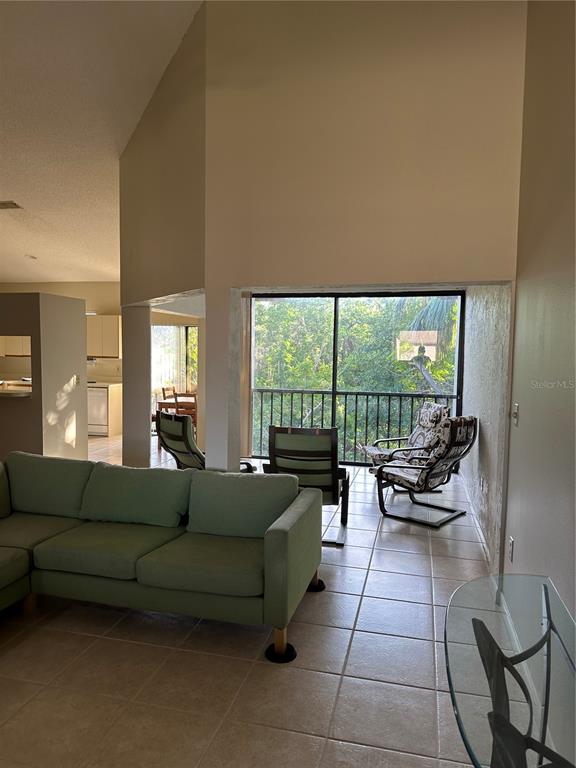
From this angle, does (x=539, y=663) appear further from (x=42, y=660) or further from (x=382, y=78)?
(x=382, y=78)

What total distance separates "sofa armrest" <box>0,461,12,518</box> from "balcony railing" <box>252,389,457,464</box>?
4.03 metres

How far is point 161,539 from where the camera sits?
2867 mm

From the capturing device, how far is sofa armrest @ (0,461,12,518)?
3.23 meters

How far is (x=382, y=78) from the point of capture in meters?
3.33

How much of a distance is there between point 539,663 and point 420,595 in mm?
1605

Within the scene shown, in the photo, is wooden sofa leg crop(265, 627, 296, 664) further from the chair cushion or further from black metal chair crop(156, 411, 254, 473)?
the chair cushion

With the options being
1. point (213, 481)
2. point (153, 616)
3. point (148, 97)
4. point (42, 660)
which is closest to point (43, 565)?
point (42, 660)

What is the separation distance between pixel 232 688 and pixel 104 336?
24.5ft

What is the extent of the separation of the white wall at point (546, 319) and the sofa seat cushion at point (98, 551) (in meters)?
1.94

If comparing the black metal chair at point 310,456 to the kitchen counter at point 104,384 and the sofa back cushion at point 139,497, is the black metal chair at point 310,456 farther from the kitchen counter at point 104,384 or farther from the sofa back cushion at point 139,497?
the kitchen counter at point 104,384

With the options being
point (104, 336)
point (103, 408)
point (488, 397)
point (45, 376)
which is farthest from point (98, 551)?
point (104, 336)

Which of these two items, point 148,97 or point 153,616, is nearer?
point 153,616

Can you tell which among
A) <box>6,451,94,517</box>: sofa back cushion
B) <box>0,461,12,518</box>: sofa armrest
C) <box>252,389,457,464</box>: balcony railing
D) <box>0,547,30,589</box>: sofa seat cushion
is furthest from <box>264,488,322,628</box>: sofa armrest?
<box>252,389,457,464</box>: balcony railing

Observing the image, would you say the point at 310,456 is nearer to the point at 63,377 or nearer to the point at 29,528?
the point at 29,528
